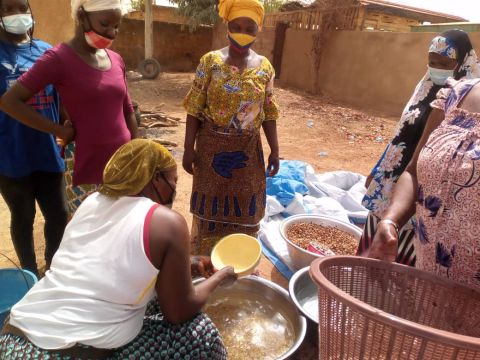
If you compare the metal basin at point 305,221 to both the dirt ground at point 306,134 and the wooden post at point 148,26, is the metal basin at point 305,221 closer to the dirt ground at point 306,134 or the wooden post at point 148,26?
the dirt ground at point 306,134

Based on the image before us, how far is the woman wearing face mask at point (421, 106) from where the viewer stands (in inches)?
83.7

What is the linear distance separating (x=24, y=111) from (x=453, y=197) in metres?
1.90

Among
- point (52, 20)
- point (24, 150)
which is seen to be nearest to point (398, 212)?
point (24, 150)

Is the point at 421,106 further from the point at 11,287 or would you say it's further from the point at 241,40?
the point at 11,287

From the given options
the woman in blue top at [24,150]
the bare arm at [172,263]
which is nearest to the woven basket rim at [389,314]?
the bare arm at [172,263]

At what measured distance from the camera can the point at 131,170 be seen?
4.43 ft

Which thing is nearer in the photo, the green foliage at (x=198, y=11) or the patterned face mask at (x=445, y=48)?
the patterned face mask at (x=445, y=48)

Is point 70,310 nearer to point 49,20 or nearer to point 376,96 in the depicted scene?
point 49,20

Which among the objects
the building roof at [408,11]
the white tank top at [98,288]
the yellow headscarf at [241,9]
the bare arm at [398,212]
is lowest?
the white tank top at [98,288]

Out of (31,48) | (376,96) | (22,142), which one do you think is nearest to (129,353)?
(22,142)

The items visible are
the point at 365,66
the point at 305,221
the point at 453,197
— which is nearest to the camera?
the point at 453,197

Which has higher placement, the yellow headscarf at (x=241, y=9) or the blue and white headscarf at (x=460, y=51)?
the yellow headscarf at (x=241, y=9)

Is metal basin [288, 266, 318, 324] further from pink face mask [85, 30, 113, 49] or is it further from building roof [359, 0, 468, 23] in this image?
building roof [359, 0, 468, 23]

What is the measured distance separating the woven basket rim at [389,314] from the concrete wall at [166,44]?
1515 centimetres
